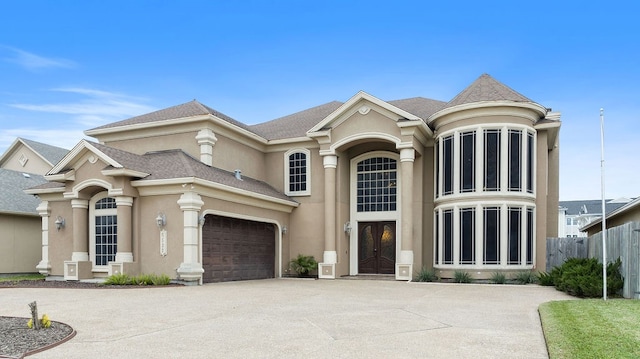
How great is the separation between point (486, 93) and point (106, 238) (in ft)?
48.6

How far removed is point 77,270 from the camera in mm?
16844

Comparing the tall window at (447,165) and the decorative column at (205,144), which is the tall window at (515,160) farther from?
the decorative column at (205,144)

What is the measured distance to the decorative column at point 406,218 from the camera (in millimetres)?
18344

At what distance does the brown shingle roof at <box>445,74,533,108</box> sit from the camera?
17969 mm

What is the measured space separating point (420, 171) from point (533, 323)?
11.7 m

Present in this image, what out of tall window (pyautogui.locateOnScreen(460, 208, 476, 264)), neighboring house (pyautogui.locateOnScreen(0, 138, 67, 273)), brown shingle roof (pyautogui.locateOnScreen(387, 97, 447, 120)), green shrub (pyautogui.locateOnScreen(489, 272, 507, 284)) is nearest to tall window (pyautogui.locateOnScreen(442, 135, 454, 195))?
tall window (pyautogui.locateOnScreen(460, 208, 476, 264))

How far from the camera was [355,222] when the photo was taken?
69.7ft

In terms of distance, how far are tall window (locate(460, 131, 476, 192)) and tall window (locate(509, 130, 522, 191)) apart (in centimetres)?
130

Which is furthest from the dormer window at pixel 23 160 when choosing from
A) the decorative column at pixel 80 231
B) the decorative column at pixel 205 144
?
the decorative column at pixel 205 144

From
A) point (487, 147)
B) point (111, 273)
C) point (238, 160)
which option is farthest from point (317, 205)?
point (111, 273)

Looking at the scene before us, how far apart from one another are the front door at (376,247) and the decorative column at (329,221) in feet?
5.67

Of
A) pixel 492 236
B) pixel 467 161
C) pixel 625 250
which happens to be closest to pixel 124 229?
pixel 467 161

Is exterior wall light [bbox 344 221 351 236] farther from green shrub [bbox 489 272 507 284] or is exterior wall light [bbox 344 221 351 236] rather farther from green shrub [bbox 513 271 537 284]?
green shrub [bbox 513 271 537 284]

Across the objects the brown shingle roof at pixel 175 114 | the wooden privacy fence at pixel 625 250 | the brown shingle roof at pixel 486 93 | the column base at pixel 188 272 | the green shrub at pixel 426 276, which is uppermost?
the brown shingle roof at pixel 486 93
